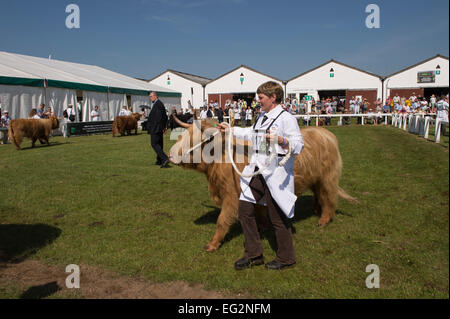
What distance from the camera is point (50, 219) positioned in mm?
5836

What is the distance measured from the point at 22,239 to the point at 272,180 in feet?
12.7

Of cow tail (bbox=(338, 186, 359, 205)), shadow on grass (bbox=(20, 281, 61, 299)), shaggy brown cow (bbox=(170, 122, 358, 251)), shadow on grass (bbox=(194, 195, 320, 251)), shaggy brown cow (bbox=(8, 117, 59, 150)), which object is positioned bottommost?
shadow on grass (bbox=(20, 281, 61, 299))

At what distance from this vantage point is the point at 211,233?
16.8ft

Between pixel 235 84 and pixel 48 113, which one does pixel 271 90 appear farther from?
pixel 235 84

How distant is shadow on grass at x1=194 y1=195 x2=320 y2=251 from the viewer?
16.4 ft

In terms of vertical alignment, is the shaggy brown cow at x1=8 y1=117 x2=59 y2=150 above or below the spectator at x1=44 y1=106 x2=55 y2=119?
below

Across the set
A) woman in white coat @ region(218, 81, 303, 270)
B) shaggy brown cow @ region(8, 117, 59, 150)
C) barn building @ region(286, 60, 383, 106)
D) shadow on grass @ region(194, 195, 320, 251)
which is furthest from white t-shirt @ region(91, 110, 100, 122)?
barn building @ region(286, 60, 383, 106)

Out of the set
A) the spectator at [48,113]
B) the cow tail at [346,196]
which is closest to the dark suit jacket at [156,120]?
the cow tail at [346,196]

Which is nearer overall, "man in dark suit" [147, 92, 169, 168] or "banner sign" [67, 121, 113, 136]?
"man in dark suit" [147, 92, 169, 168]

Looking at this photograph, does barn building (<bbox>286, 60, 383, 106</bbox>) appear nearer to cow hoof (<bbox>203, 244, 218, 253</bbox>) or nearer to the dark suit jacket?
the dark suit jacket

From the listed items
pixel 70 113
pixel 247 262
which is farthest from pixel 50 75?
pixel 247 262

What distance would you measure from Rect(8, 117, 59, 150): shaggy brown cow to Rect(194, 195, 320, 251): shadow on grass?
12457 mm

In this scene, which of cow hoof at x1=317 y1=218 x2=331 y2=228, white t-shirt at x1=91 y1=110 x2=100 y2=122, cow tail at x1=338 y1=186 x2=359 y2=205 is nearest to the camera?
cow hoof at x1=317 y1=218 x2=331 y2=228
